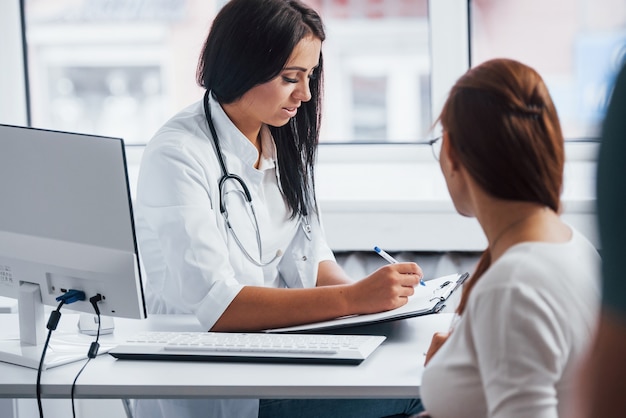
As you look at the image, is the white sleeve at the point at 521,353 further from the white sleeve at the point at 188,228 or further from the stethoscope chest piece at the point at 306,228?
the stethoscope chest piece at the point at 306,228

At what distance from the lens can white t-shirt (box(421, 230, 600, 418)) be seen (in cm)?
96

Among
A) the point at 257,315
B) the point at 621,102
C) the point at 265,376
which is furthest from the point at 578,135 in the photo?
the point at 621,102

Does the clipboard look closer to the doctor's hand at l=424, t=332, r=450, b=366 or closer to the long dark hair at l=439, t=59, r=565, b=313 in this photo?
the doctor's hand at l=424, t=332, r=450, b=366

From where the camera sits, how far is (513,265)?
3.31ft

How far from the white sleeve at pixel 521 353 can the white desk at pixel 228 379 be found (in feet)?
1.14

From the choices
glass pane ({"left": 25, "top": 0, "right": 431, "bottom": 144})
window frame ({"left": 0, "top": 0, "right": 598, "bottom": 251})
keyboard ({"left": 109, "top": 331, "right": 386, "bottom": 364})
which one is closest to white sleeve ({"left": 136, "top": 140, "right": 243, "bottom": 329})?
keyboard ({"left": 109, "top": 331, "right": 386, "bottom": 364})

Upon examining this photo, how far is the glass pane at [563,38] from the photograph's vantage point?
2.68 metres

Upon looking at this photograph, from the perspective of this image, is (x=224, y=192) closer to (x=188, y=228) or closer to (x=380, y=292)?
(x=188, y=228)

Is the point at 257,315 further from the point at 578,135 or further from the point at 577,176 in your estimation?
the point at 578,135

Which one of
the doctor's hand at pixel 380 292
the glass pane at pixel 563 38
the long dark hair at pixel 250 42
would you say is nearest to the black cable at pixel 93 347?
the doctor's hand at pixel 380 292

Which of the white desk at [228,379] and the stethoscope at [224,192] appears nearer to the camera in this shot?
the white desk at [228,379]

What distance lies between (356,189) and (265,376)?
1.36m

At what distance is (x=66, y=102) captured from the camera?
308 centimetres

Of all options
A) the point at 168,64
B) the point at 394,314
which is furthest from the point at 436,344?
the point at 168,64
